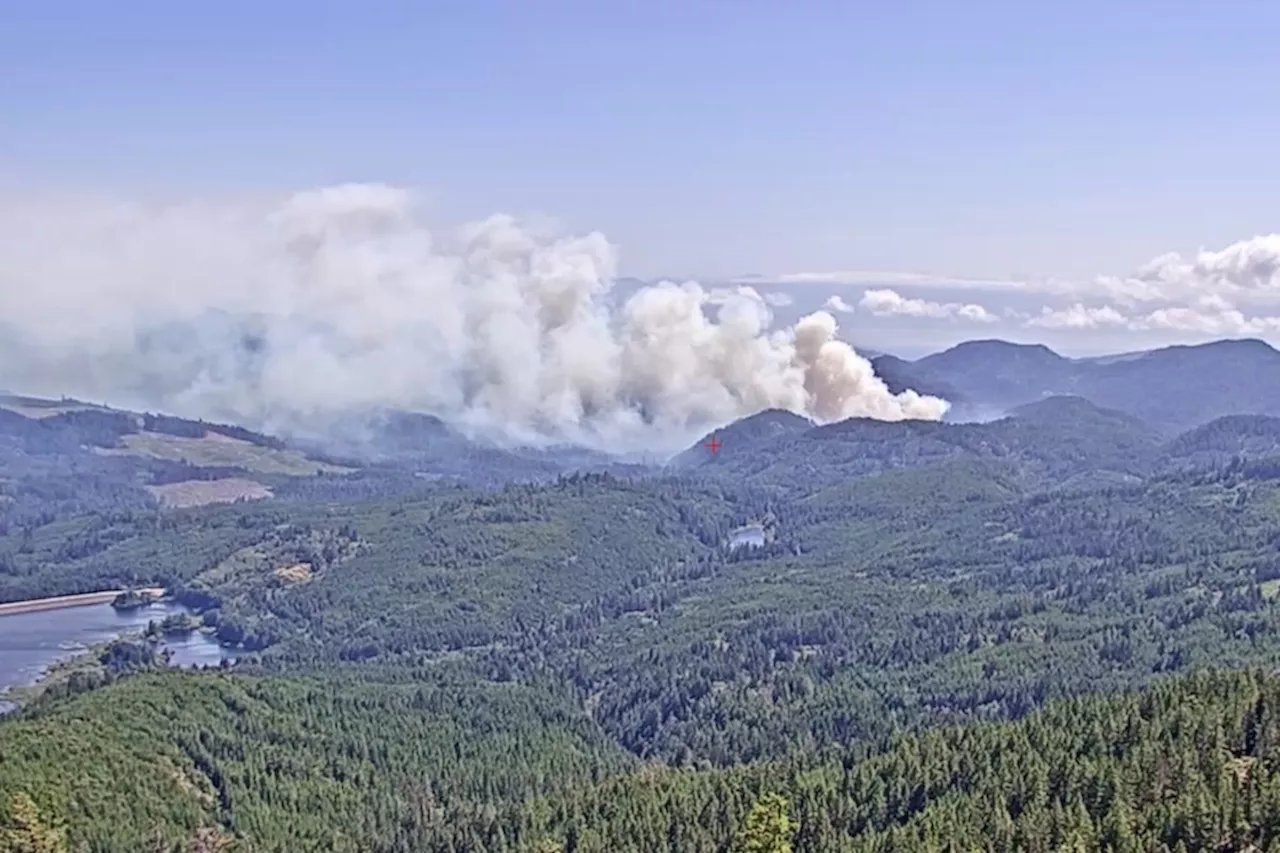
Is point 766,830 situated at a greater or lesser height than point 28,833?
greater

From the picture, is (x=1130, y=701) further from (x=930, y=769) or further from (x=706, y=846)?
(x=706, y=846)

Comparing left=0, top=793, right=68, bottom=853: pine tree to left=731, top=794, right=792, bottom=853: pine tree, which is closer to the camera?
left=731, top=794, right=792, bottom=853: pine tree

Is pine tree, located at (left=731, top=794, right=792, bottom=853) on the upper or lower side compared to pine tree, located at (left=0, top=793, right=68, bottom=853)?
upper

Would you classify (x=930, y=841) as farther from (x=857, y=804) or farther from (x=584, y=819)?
(x=584, y=819)

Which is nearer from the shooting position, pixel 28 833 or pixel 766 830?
pixel 766 830

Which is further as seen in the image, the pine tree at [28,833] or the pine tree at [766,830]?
the pine tree at [28,833]

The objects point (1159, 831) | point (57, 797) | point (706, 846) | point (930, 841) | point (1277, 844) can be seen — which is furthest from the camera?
point (57, 797)

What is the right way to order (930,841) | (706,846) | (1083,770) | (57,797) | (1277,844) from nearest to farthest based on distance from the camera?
(1277,844)
(930,841)
(1083,770)
(706,846)
(57,797)

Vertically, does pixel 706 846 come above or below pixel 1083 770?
below

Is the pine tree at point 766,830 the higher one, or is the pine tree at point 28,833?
the pine tree at point 766,830

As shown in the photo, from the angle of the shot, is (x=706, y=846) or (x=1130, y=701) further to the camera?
(x=1130, y=701)

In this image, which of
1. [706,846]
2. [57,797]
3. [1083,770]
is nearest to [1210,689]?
[1083,770]
